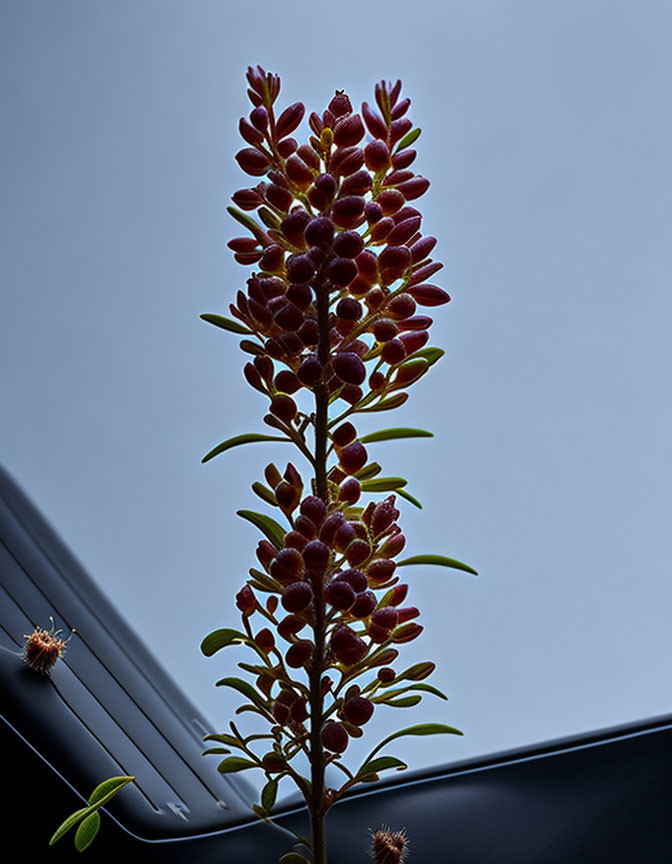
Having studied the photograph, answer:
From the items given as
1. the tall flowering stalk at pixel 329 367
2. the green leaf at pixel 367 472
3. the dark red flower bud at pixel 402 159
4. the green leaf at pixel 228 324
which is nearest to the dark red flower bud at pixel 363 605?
the tall flowering stalk at pixel 329 367

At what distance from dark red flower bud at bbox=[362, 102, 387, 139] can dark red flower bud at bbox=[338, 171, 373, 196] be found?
0.05 meters

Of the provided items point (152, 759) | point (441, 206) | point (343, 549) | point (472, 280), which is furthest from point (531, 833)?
point (441, 206)

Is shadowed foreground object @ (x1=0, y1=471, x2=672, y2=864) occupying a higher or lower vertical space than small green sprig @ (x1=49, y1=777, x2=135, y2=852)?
lower

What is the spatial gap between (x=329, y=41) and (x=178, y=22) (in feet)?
1.02

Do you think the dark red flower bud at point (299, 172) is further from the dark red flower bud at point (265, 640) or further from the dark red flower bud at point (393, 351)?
the dark red flower bud at point (265, 640)

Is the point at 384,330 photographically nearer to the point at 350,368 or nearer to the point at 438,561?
the point at 350,368

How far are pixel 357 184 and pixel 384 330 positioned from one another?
11cm

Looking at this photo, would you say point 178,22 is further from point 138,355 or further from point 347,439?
point 347,439

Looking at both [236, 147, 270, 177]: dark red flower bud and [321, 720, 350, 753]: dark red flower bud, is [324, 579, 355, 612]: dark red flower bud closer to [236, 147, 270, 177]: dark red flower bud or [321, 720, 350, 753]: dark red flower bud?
[321, 720, 350, 753]: dark red flower bud

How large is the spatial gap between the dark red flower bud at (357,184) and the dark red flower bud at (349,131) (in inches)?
1.2

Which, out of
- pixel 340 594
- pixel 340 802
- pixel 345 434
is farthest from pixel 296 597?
pixel 340 802

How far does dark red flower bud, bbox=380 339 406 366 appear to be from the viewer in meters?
0.65

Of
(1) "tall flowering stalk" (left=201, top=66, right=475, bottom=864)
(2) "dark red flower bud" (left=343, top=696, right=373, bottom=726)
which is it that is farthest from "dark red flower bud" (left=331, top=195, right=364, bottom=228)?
(2) "dark red flower bud" (left=343, top=696, right=373, bottom=726)

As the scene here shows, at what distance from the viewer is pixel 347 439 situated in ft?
2.15
